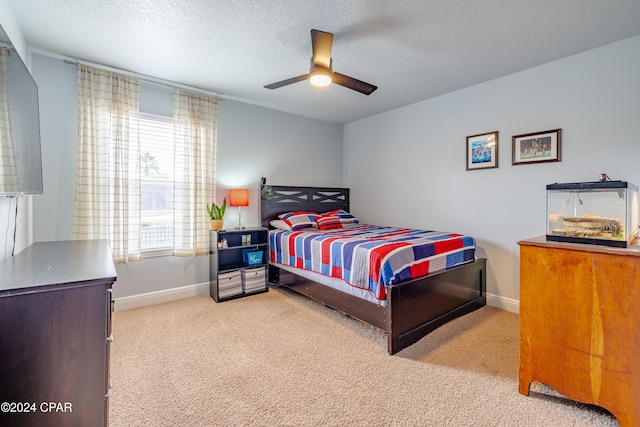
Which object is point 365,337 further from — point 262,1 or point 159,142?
point 159,142

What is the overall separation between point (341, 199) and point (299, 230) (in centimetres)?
152

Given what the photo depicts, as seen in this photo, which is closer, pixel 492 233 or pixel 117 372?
pixel 117 372

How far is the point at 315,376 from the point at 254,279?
1.94 m

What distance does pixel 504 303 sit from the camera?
3217mm

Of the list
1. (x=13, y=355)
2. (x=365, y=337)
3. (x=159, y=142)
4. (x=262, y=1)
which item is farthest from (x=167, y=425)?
(x=159, y=142)

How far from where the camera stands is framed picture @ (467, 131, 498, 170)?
3.30 metres

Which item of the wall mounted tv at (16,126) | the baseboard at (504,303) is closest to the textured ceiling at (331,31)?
the wall mounted tv at (16,126)

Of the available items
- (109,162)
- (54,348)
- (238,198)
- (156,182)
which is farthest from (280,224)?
(54,348)

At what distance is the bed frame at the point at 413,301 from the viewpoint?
2344mm

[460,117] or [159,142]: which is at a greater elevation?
[460,117]

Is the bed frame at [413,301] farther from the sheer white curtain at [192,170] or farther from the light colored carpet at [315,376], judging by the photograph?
the sheer white curtain at [192,170]

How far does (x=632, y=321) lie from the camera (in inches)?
57.5

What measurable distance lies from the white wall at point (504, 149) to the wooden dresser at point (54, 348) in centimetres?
360

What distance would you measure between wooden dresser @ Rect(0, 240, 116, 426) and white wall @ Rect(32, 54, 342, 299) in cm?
210
